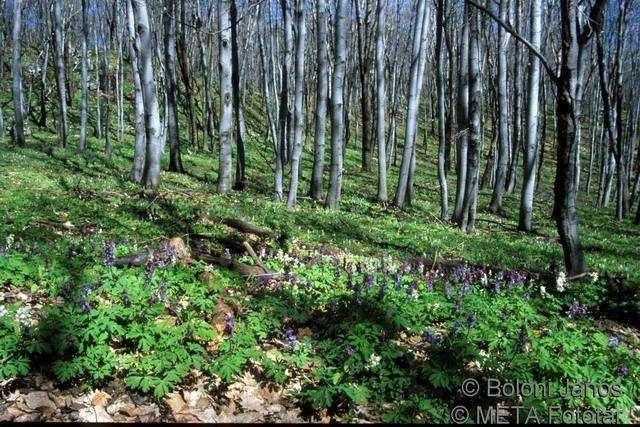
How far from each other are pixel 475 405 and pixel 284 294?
8.73 ft

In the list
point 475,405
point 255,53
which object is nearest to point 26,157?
point 475,405

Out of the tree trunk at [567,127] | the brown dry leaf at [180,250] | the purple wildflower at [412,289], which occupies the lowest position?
the purple wildflower at [412,289]

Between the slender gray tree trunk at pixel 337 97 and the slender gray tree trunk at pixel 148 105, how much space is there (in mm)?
5546

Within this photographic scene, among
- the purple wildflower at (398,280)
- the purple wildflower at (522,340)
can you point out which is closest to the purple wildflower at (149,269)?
the purple wildflower at (398,280)

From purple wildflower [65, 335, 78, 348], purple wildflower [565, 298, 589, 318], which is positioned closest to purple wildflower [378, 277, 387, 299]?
purple wildflower [565, 298, 589, 318]

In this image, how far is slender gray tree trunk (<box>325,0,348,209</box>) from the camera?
13859 mm

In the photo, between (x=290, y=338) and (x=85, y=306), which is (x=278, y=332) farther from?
(x=85, y=306)

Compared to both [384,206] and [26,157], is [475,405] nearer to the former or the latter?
[384,206]

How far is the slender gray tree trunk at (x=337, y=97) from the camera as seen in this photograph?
13859mm

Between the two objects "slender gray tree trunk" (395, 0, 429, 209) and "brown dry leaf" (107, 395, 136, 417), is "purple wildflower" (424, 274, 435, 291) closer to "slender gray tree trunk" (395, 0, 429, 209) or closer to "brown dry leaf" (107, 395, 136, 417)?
"brown dry leaf" (107, 395, 136, 417)

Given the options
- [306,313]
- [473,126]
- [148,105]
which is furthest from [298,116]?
[306,313]

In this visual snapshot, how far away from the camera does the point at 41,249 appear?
20.7ft

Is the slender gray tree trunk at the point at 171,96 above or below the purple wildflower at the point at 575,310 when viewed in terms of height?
above

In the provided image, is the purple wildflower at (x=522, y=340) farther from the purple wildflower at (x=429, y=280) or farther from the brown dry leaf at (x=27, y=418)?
the brown dry leaf at (x=27, y=418)
